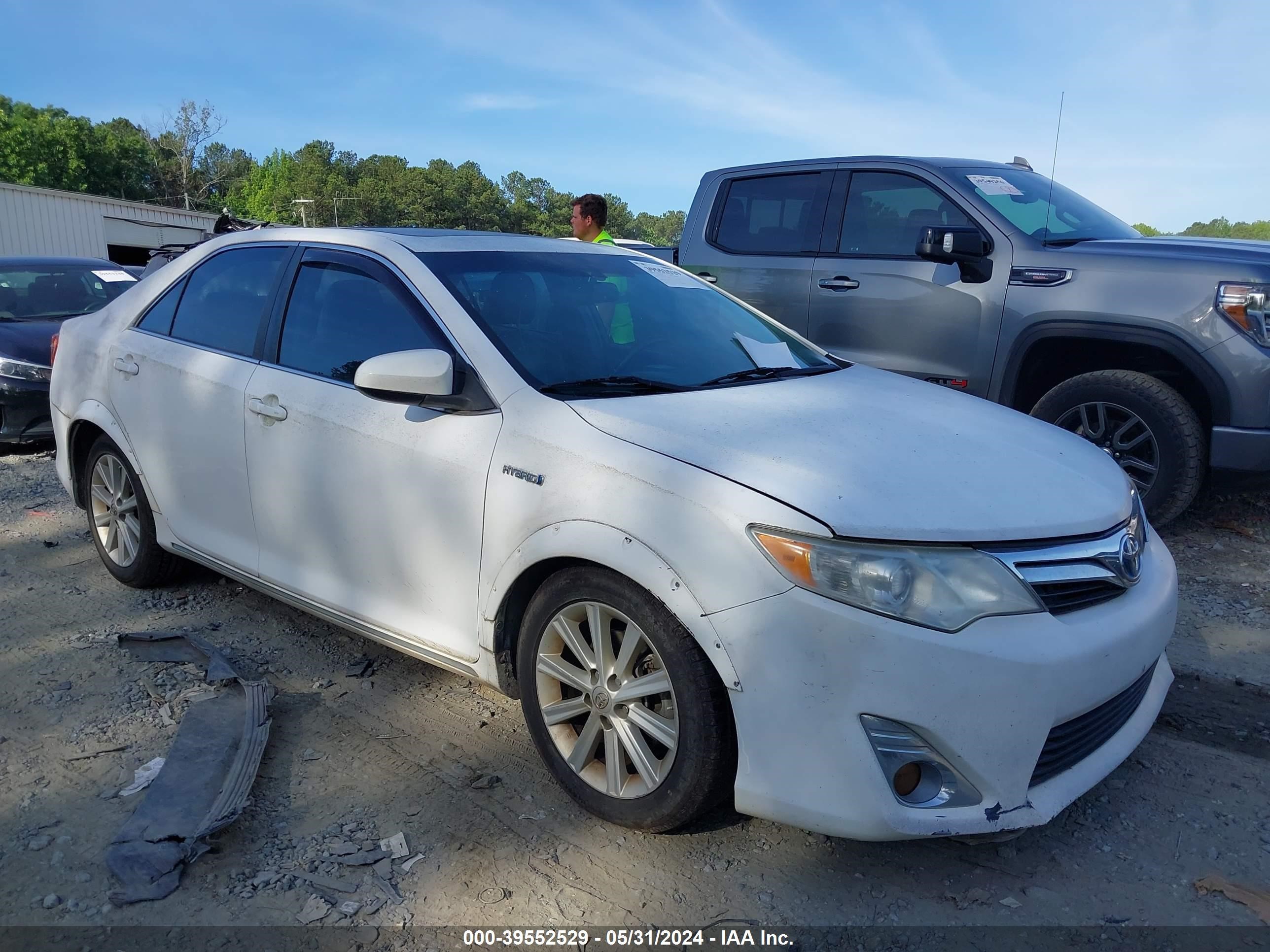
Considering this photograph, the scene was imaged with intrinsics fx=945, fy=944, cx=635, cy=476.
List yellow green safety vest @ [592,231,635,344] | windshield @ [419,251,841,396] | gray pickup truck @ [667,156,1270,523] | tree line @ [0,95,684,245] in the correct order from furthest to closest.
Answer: tree line @ [0,95,684,245], gray pickup truck @ [667,156,1270,523], yellow green safety vest @ [592,231,635,344], windshield @ [419,251,841,396]

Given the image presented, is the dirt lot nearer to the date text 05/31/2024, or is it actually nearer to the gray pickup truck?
the date text 05/31/2024

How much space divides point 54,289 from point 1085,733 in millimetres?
9456

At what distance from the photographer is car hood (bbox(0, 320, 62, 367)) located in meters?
7.48

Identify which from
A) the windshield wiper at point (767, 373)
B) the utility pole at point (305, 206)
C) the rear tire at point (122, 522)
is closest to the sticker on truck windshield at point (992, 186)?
the windshield wiper at point (767, 373)

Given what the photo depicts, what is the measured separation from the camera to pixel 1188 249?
16.0 ft

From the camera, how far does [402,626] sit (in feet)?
9.91

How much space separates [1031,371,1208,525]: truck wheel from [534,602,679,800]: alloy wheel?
3.13 metres

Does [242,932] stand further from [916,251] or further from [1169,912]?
[916,251]

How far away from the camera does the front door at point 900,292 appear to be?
538 centimetres

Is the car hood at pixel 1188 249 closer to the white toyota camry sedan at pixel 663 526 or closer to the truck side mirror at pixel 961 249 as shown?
the truck side mirror at pixel 961 249

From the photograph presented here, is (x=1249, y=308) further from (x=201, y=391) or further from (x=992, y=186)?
(x=201, y=391)

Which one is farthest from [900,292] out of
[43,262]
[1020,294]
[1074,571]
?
[43,262]

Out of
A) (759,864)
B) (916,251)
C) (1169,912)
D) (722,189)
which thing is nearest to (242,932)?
(759,864)

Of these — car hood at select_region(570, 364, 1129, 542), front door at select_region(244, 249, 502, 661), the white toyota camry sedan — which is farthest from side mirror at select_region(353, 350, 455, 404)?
car hood at select_region(570, 364, 1129, 542)
